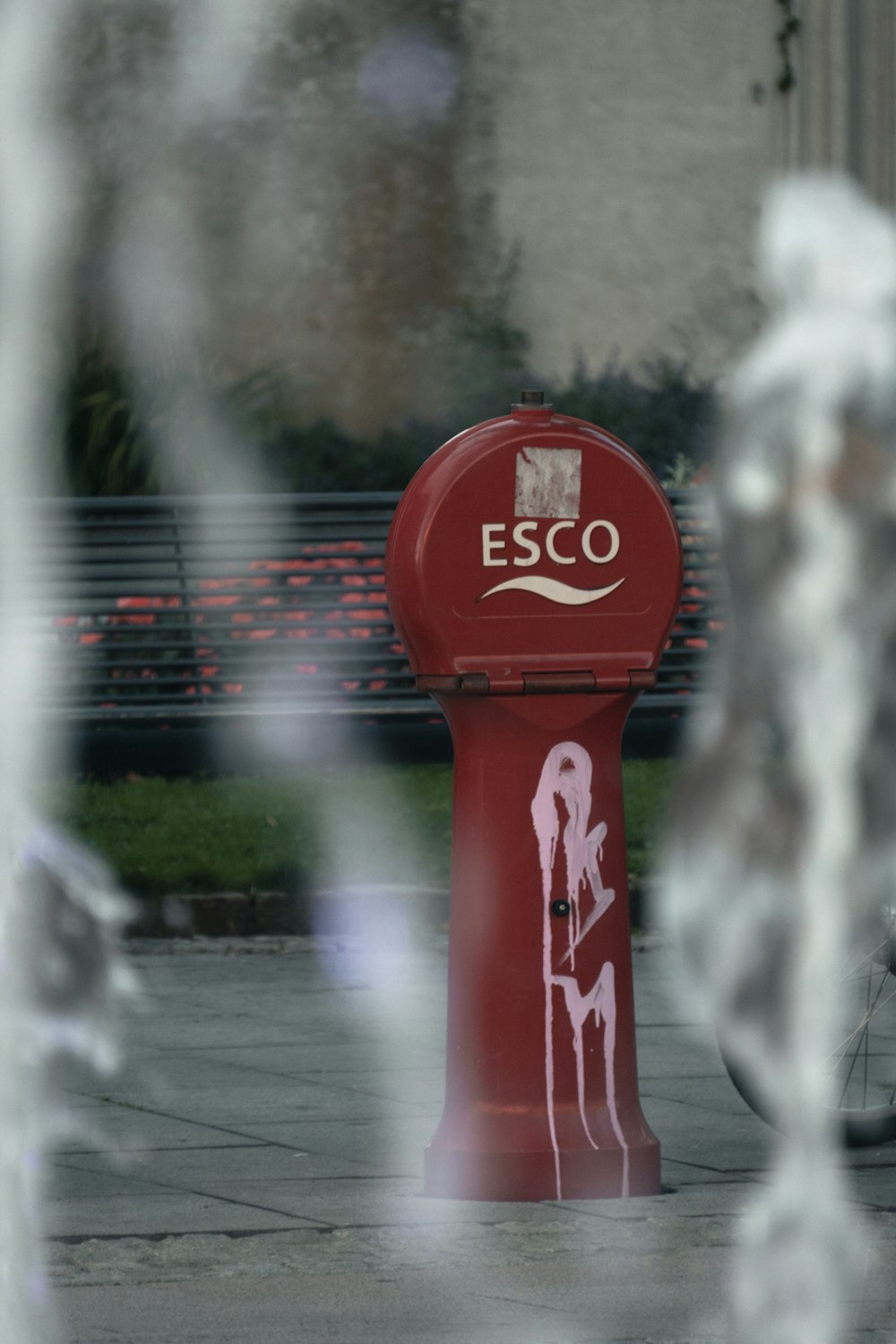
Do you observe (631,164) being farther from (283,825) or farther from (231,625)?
(283,825)

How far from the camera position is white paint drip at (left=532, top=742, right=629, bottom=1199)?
4.45 m

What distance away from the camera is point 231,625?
10.8 meters

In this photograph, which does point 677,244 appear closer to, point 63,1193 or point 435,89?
point 435,89

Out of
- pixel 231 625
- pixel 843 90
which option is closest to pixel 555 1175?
pixel 231 625

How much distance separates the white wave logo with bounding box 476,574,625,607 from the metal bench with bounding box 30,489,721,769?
592cm

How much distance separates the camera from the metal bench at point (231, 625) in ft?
34.1

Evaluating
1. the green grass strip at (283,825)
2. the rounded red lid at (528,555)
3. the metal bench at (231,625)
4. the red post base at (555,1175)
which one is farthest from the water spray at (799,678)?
the metal bench at (231,625)

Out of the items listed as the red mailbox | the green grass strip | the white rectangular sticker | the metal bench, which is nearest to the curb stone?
the green grass strip

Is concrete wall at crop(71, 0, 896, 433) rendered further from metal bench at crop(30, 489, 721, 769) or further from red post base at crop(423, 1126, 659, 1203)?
red post base at crop(423, 1126, 659, 1203)

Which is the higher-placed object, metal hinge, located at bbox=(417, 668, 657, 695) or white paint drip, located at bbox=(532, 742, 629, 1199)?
metal hinge, located at bbox=(417, 668, 657, 695)

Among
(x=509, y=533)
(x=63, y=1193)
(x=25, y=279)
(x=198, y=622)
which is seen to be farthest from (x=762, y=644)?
(x=25, y=279)

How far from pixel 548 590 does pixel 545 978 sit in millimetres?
716

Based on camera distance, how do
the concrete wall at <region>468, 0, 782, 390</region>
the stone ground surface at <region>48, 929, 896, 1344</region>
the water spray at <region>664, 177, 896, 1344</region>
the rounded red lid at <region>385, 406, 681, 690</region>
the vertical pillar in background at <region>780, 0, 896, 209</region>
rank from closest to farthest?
1. the water spray at <region>664, 177, 896, 1344</region>
2. the stone ground surface at <region>48, 929, 896, 1344</region>
3. the rounded red lid at <region>385, 406, 681, 690</region>
4. the concrete wall at <region>468, 0, 782, 390</region>
5. the vertical pillar in background at <region>780, 0, 896, 209</region>

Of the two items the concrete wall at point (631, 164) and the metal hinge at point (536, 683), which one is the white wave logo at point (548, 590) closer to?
the metal hinge at point (536, 683)
